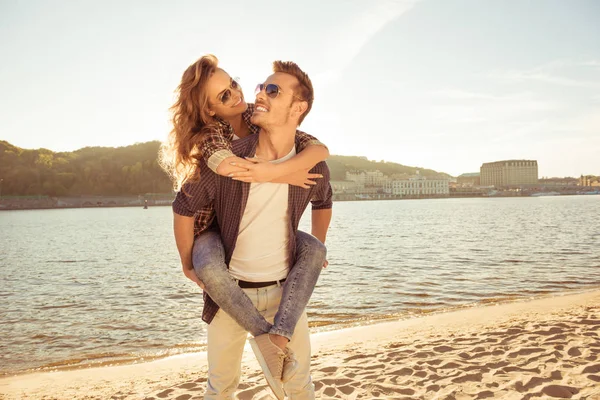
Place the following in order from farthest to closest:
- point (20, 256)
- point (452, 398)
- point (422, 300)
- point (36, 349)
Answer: point (20, 256), point (422, 300), point (36, 349), point (452, 398)

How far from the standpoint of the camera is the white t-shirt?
90.7 inches

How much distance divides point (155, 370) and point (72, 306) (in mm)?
6817

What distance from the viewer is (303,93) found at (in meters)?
2.36

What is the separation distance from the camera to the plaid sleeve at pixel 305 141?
2475 mm

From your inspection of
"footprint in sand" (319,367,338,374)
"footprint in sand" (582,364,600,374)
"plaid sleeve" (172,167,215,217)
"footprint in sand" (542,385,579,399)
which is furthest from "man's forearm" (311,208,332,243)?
"footprint in sand" (582,364,600,374)

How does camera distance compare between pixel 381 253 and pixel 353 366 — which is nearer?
pixel 353 366

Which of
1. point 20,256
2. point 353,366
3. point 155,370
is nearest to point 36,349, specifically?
point 155,370

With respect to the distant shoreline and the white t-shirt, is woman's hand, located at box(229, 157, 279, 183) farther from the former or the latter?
the distant shoreline

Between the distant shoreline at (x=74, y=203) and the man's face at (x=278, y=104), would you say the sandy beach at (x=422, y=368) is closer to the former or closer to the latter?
the man's face at (x=278, y=104)

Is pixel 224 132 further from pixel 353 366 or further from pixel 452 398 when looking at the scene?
pixel 353 366

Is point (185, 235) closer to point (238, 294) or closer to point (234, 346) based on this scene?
point (238, 294)

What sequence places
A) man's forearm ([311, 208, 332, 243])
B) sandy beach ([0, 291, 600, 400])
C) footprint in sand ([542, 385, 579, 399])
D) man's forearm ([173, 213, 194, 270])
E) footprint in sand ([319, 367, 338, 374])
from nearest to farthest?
man's forearm ([173, 213, 194, 270])
man's forearm ([311, 208, 332, 243])
footprint in sand ([542, 385, 579, 399])
sandy beach ([0, 291, 600, 400])
footprint in sand ([319, 367, 338, 374])

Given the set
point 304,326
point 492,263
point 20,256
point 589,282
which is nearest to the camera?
point 304,326

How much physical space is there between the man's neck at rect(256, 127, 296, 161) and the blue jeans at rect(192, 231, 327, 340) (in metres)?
0.50
